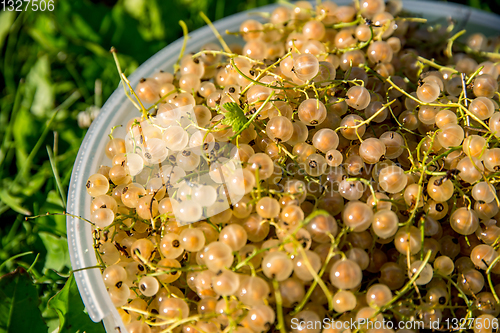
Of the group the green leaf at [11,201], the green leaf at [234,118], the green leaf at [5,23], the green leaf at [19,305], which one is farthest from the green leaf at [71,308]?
the green leaf at [5,23]

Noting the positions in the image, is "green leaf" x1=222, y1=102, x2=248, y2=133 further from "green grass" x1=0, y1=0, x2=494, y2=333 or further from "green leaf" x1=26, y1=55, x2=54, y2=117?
"green leaf" x1=26, y1=55, x2=54, y2=117

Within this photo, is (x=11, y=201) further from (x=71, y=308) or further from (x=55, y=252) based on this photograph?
(x=71, y=308)

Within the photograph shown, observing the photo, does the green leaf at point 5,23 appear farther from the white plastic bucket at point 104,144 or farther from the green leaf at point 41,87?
the white plastic bucket at point 104,144

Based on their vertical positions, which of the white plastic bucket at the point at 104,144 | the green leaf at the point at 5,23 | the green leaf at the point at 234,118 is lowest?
the white plastic bucket at the point at 104,144

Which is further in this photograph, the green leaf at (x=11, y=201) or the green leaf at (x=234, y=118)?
the green leaf at (x=11, y=201)

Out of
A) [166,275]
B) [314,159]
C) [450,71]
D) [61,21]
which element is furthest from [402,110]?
[61,21]

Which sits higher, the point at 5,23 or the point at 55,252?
the point at 5,23

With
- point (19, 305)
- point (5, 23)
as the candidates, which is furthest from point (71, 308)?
point (5, 23)
